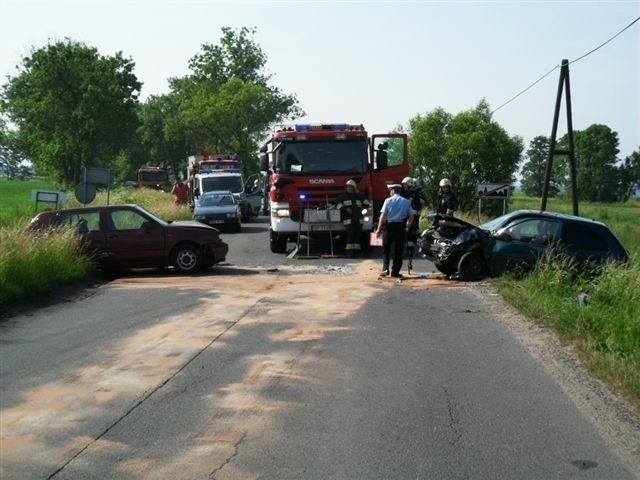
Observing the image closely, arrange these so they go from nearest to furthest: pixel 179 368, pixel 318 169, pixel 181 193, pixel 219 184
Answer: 1. pixel 179 368
2. pixel 318 169
3. pixel 219 184
4. pixel 181 193

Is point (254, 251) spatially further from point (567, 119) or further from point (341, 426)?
point (341, 426)

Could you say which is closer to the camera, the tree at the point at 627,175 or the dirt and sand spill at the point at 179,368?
the dirt and sand spill at the point at 179,368

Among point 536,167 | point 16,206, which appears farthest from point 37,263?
point 536,167

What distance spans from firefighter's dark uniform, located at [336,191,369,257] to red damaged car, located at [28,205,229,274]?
3.39 m

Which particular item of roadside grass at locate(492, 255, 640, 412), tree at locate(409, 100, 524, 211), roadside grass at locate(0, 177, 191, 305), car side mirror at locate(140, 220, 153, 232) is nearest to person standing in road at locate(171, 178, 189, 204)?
tree at locate(409, 100, 524, 211)

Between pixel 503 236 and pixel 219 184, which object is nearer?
pixel 503 236

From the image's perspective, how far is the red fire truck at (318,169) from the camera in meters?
20.0

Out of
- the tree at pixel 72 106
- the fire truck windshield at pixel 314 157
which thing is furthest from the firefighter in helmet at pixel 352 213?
the tree at pixel 72 106

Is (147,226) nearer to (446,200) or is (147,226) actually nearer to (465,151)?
(446,200)

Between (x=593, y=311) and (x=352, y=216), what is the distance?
977 centimetres

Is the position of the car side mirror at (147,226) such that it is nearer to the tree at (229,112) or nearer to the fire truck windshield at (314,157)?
the fire truck windshield at (314,157)

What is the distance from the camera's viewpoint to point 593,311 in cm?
1017

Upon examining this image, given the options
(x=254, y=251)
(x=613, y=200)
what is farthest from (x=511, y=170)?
(x=613, y=200)

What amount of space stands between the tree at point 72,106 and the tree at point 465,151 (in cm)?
2088
